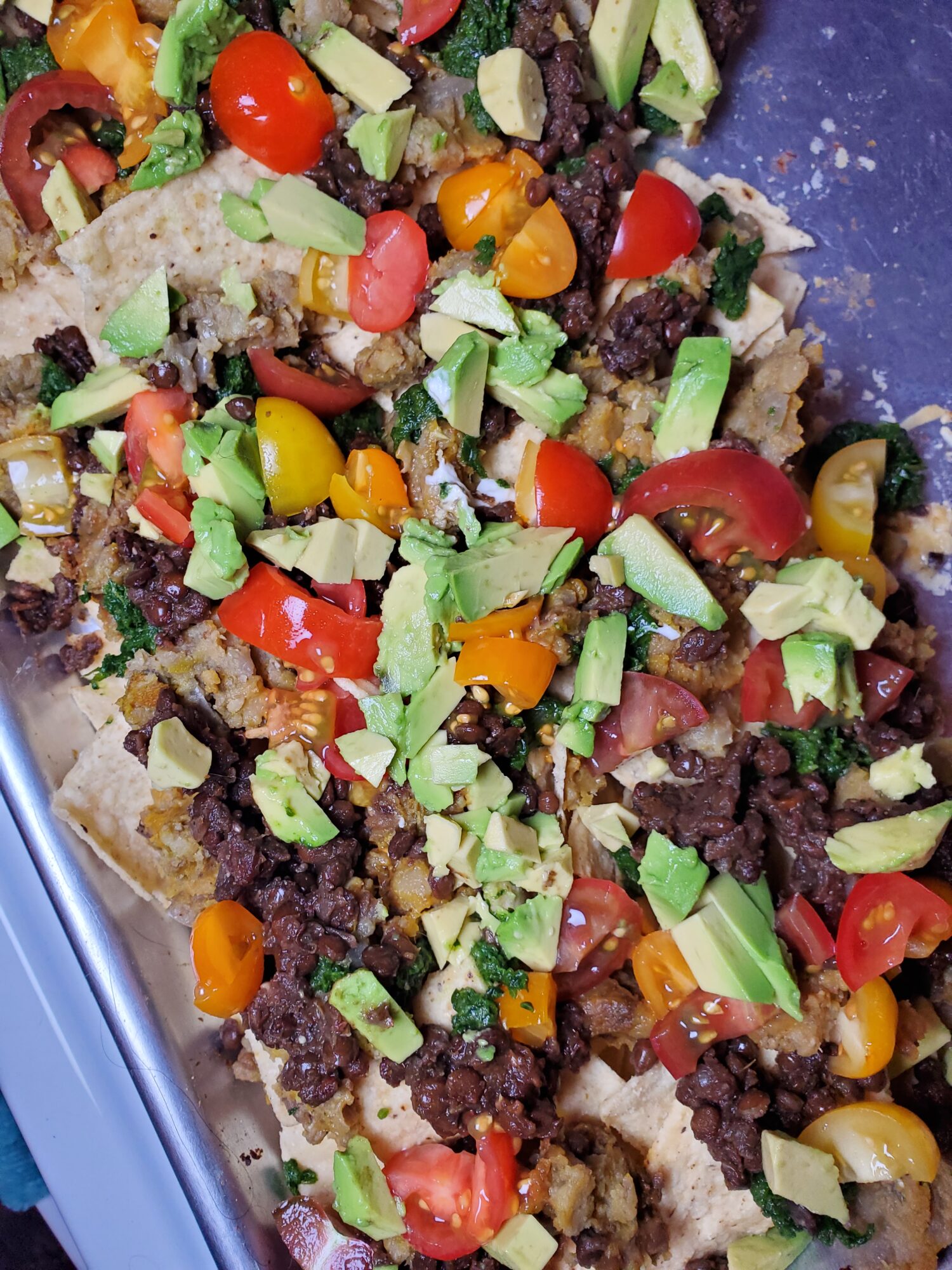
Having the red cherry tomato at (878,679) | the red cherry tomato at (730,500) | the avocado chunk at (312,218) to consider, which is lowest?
the red cherry tomato at (878,679)

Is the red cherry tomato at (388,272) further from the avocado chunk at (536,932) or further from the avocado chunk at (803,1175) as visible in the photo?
the avocado chunk at (803,1175)

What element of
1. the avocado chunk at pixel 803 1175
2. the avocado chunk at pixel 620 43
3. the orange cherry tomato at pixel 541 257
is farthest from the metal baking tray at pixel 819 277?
the avocado chunk at pixel 803 1175

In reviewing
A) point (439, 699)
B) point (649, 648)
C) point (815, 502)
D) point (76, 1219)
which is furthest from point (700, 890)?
point (76, 1219)

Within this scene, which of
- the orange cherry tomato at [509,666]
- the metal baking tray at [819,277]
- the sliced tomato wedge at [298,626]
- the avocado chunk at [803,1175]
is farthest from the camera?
the metal baking tray at [819,277]

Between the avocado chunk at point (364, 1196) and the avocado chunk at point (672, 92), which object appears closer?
the avocado chunk at point (364, 1196)

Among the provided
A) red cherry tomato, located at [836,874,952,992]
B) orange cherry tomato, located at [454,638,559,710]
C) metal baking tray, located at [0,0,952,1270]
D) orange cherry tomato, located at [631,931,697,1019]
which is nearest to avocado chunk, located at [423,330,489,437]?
orange cherry tomato, located at [454,638,559,710]

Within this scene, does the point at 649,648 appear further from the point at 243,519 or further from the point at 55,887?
the point at 55,887

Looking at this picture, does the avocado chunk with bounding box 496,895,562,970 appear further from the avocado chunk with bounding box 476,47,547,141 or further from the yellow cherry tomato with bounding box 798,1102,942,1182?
the avocado chunk with bounding box 476,47,547,141

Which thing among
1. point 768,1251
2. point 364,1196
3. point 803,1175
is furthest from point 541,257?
point 768,1251
